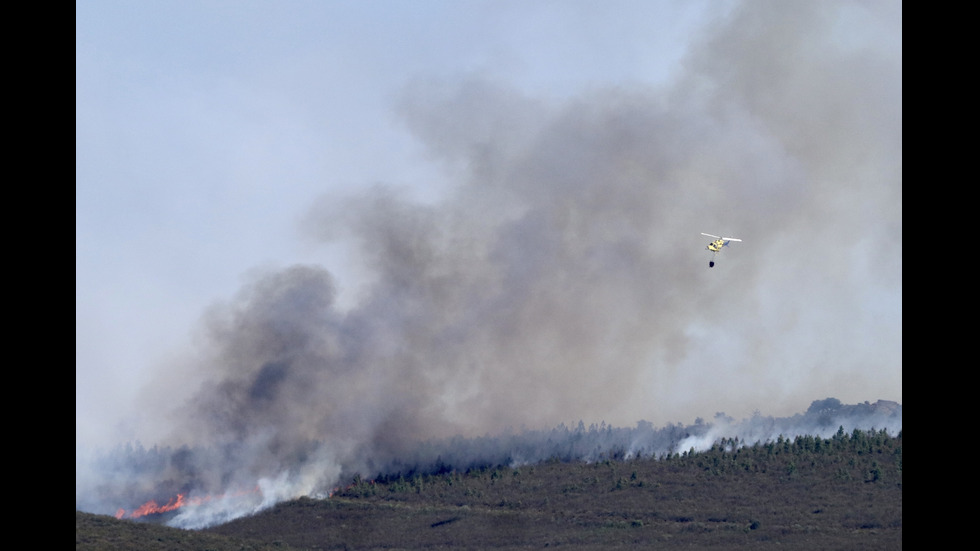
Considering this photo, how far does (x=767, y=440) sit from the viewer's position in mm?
165125

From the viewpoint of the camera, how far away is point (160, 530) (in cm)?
13012

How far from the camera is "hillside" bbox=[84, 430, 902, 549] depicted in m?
129

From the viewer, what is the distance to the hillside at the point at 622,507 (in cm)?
12862

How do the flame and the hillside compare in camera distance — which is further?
the flame

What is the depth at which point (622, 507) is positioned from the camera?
141625 millimetres

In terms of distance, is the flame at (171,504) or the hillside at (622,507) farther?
the flame at (171,504)

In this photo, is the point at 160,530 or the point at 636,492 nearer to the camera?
the point at 160,530

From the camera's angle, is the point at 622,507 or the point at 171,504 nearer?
the point at 622,507
